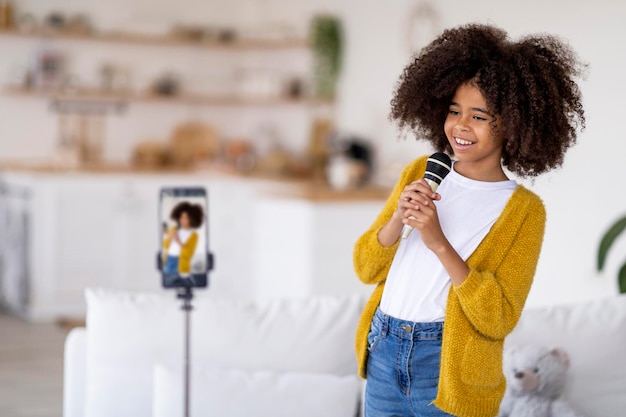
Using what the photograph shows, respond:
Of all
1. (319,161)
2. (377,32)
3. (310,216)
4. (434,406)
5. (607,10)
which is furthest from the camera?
(319,161)

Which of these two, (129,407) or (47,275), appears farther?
(47,275)

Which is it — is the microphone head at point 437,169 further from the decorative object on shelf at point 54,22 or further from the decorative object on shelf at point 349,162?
the decorative object on shelf at point 54,22

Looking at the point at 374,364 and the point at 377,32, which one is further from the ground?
the point at 377,32

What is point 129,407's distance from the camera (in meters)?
2.51

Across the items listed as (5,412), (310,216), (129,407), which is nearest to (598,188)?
(310,216)

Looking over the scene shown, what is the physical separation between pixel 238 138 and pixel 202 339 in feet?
17.1

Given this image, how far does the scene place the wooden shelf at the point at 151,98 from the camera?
6.88 m

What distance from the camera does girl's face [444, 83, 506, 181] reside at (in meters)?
1.86

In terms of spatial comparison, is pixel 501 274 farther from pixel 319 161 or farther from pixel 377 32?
pixel 319 161

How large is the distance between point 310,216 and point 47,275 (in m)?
2.01

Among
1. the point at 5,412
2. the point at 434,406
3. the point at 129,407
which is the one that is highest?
the point at 434,406

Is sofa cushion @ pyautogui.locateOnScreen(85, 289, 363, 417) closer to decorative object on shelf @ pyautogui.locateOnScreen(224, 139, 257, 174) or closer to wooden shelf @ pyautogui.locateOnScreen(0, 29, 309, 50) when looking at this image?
decorative object on shelf @ pyautogui.locateOnScreen(224, 139, 257, 174)

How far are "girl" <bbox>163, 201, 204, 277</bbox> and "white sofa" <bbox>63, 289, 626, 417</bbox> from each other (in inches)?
15.5

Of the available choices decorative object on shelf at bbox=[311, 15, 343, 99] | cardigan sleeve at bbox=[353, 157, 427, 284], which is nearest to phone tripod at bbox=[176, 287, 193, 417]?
cardigan sleeve at bbox=[353, 157, 427, 284]
